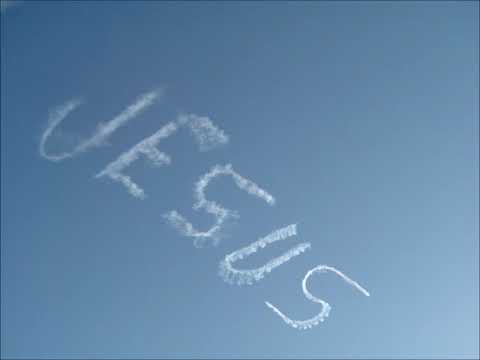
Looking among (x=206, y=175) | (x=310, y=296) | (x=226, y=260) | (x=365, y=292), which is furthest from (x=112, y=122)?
(x=365, y=292)

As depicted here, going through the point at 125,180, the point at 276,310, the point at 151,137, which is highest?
the point at 151,137

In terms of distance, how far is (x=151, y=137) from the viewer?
50.8 feet

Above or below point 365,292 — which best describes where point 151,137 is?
above

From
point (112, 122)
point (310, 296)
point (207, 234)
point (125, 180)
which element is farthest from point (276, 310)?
point (112, 122)

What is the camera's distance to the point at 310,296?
16.7 meters

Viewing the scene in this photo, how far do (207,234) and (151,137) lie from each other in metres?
3.75

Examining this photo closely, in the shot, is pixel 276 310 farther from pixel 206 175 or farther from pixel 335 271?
pixel 206 175

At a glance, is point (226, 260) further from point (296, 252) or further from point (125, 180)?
point (125, 180)

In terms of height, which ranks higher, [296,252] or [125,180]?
[125,180]

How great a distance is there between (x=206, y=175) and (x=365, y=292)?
691 centimetres

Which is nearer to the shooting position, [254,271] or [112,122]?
[112,122]

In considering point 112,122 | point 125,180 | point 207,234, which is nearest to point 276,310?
point 207,234

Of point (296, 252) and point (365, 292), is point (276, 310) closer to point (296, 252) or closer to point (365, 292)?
point (296, 252)

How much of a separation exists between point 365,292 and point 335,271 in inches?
49.6
